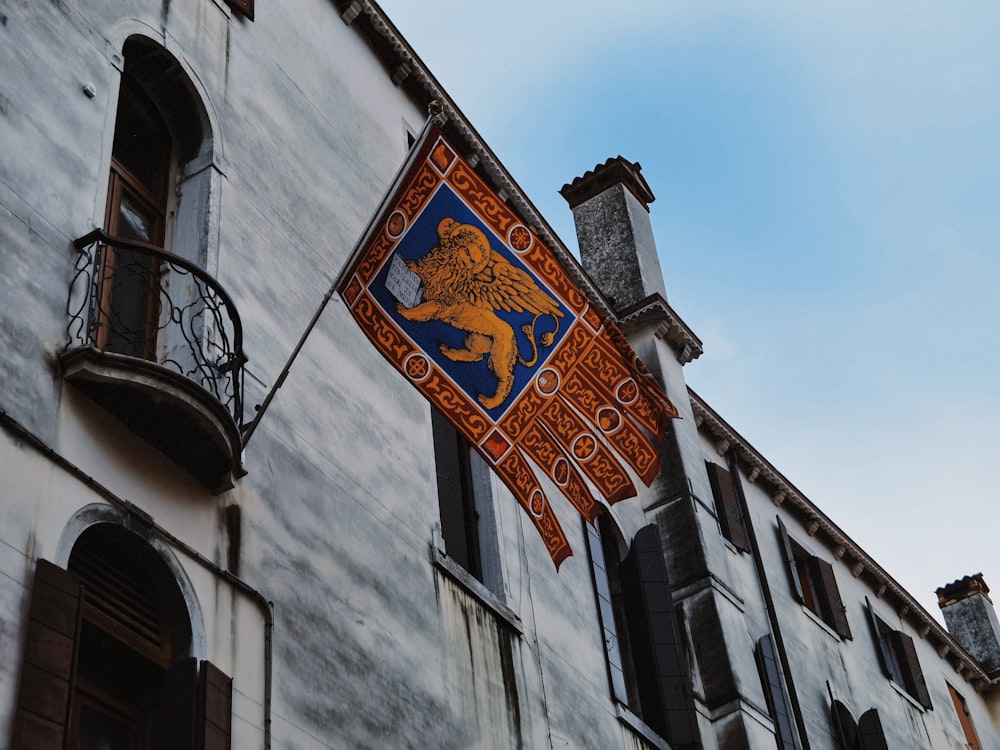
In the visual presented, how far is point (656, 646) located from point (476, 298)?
218 inches

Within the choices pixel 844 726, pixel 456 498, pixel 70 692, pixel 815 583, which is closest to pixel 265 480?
pixel 70 692

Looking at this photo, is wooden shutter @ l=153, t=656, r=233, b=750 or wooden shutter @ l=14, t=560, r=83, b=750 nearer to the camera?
wooden shutter @ l=14, t=560, r=83, b=750

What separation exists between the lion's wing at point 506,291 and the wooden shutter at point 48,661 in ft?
13.9

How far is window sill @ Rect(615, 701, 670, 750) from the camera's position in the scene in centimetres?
1348

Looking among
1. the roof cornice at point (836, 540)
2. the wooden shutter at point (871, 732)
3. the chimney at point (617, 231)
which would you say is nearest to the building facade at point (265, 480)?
the chimney at point (617, 231)

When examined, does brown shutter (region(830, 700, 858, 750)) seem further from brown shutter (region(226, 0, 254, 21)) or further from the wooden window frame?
the wooden window frame

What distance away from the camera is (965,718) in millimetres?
25344

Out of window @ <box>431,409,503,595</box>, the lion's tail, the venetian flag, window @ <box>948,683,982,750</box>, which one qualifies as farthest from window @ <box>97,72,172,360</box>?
window @ <box>948,683,982,750</box>

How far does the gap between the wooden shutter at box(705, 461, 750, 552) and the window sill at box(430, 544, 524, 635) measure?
6876 millimetres

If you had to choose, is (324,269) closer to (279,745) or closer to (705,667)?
(279,745)

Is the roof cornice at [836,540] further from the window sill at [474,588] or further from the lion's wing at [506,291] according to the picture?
the lion's wing at [506,291]

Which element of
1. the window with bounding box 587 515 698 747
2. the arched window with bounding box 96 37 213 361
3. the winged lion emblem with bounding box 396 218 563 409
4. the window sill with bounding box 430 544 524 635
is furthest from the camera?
the window with bounding box 587 515 698 747

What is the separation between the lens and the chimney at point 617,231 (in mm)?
18891

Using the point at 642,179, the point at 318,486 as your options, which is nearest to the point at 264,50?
the point at 318,486
